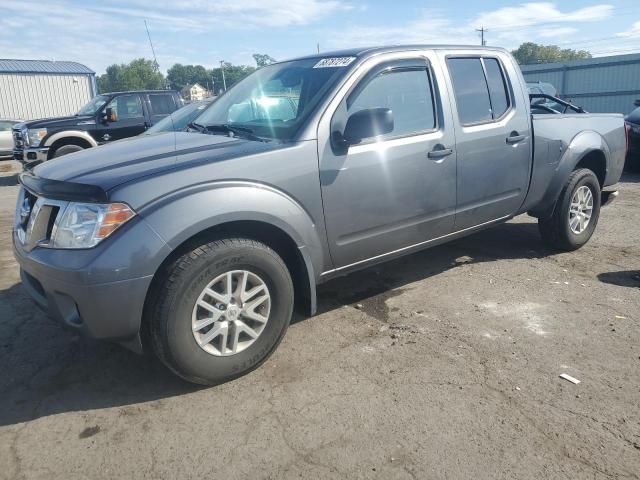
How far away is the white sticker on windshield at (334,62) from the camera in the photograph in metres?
3.58

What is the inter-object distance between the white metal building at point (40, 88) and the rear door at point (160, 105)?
69.8ft

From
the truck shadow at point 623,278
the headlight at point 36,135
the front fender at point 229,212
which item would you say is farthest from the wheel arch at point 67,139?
the truck shadow at point 623,278

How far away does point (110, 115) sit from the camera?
36.6ft

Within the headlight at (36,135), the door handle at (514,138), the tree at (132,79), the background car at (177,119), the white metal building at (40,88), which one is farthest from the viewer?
the tree at (132,79)

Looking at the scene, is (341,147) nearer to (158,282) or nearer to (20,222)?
(158,282)

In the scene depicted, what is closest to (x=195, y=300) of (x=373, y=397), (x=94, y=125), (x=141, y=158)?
(x=141, y=158)

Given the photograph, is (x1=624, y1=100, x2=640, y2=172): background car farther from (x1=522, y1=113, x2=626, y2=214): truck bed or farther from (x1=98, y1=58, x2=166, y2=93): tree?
(x1=98, y1=58, x2=166, y2=93): tree

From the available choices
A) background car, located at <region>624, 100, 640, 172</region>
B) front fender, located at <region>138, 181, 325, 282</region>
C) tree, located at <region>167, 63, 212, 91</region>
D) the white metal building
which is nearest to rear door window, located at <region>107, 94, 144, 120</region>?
front fender, located at <region>138, 181, 325, 282</region>

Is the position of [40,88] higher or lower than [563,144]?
higher

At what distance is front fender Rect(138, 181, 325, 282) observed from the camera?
268cm

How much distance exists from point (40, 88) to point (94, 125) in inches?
868

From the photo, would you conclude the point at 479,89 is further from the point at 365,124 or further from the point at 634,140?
the point at 634,140

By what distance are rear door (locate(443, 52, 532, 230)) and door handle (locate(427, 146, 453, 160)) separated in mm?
134

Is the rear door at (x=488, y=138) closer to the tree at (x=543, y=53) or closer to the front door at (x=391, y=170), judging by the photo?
the front door at (x=391, y=170)
